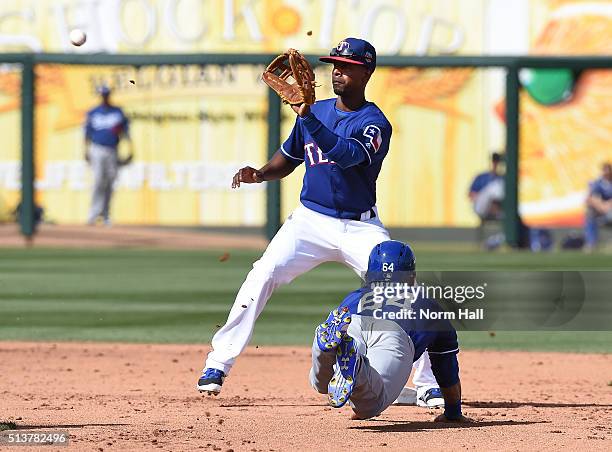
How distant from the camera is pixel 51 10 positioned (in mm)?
24547

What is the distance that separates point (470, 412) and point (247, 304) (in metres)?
1.28

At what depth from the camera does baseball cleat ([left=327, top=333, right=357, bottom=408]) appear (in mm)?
6059

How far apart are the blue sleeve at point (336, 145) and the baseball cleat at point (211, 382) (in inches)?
50.1

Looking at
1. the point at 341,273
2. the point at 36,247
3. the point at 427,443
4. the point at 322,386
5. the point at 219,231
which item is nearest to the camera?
the point at 427,443

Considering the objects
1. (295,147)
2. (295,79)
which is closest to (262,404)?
(295,147)

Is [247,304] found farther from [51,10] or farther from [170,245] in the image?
[51,10]

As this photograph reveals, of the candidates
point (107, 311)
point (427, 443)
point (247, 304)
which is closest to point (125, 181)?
point (107, 311)

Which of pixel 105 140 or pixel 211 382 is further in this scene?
pixel 105 140

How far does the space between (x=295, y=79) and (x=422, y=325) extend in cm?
139

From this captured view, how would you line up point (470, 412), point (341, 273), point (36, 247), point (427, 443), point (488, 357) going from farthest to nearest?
point (36, 247), point (341, 273), point (488, 357), point (470, 412), point (427, 443)

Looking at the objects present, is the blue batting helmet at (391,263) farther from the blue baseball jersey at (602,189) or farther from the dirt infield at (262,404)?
the blue baseball jersey at (602,189)

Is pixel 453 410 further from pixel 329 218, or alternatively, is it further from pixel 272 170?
pixel 272 170

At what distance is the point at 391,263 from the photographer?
661 centimetres

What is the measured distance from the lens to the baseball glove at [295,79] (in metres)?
6.92
